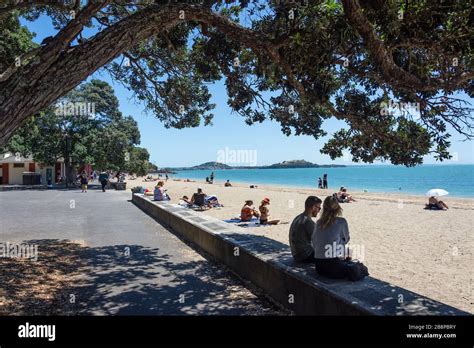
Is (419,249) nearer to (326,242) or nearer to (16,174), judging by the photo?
(326,242)

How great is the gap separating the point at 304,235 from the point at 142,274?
116 inches

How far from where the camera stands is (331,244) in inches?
181

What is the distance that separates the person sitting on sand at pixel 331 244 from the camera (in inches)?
172

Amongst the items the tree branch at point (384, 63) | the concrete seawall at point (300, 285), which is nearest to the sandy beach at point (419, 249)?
the concrete seawall at point (300, 285)

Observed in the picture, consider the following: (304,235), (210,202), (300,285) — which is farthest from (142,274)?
(210,202)

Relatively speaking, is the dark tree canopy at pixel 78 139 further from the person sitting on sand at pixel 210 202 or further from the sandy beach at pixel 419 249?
the sandy beach at pixel 419 249

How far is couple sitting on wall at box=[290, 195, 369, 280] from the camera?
4371 mm

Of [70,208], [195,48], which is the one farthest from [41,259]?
[70,208]

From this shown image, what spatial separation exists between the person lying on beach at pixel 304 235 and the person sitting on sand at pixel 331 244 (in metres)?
0.37

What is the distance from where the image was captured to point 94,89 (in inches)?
1678

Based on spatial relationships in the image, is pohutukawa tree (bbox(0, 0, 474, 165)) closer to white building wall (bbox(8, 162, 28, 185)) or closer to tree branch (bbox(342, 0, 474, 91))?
tree branch (bbox(342, 0, 474, 91))

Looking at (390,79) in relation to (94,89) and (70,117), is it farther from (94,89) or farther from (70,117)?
(94,89)

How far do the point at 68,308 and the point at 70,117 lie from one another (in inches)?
1396

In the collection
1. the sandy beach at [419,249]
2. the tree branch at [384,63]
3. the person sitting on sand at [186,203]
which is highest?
the tree branch at [384,63]
